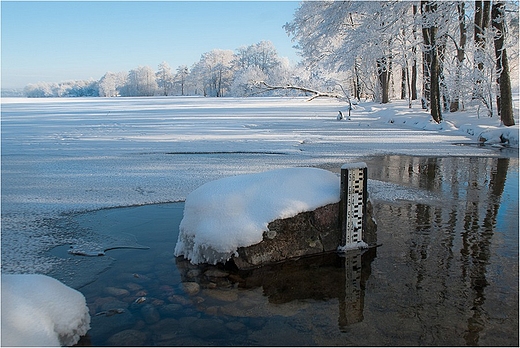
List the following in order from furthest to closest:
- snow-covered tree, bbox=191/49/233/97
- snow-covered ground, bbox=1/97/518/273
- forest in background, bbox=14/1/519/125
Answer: snow-covered tree, bbox=191/49/233/97
forest in background, bbox=14/1/519/125
snow-covered ground, bbox=1/97/518/273

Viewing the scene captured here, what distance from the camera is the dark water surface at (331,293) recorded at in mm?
3117

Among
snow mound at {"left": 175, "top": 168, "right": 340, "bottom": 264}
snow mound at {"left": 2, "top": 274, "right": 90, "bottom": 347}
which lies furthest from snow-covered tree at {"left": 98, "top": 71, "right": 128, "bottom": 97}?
snow mound at {"left": 2, "top": 274, "right": 90, "bottom": 347}

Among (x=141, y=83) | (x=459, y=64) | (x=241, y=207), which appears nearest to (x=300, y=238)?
(x=241, y=207)

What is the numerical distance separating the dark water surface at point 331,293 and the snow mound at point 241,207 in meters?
0.23

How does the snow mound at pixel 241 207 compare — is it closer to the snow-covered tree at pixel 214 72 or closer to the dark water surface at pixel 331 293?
the dark water surface at pixel 331 293

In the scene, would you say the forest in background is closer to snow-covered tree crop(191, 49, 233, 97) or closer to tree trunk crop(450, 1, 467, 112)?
tree trunk crop(450, 1, 467, 112)

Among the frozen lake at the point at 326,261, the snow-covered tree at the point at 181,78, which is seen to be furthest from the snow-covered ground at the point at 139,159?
the snow-covered tree at the point at 181,78

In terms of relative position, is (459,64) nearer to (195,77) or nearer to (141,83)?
(195,77)

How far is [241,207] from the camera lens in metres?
4.73

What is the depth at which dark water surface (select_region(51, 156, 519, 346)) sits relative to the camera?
10.2ft

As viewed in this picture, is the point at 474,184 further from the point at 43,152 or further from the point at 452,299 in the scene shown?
the point at 43,152

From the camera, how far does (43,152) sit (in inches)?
500

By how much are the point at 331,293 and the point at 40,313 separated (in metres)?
2.25

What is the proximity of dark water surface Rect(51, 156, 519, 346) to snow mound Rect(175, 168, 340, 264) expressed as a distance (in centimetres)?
23
